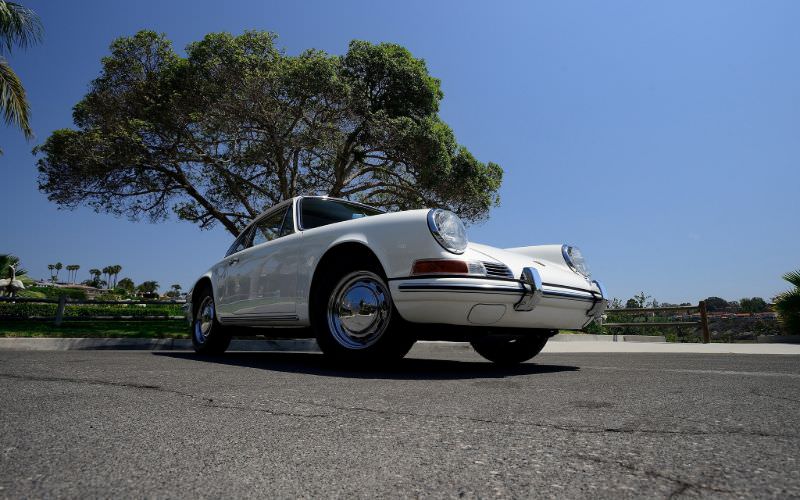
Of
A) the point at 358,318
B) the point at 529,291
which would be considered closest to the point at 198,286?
the point at 358,318

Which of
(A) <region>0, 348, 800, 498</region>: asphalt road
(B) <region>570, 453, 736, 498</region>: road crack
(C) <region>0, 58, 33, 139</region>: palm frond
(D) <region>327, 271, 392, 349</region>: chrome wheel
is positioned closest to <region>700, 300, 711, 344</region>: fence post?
(A) <region>0, 348, 800, 498</region>: asphalt road

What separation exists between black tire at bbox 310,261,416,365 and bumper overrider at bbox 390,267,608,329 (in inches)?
7.7

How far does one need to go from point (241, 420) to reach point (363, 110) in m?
16.7

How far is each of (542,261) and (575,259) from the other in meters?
0.50

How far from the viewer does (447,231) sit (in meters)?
3.60

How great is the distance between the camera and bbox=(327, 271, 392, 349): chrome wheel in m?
3.77

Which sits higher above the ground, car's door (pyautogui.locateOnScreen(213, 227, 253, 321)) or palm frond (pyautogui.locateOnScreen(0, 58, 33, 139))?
palm frond (pyautogui.locateOnScreen(0, 58, 33, 139))

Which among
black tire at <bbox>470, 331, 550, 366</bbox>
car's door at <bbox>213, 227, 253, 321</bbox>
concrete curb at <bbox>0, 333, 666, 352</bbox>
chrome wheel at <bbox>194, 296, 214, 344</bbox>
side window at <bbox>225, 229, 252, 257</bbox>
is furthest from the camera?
concrete curb at <bbox>0, 333, 666, 352</bbox>

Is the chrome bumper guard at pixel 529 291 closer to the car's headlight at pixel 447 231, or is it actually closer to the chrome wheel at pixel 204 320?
the car's headlight at pixel 447 231

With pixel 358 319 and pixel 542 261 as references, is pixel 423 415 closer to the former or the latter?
pixel 358 319

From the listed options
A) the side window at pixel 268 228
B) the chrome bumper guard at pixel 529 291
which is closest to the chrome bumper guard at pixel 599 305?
the chrome bumper guard at pixel 529 291

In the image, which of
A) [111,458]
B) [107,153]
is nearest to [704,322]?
[111,458]

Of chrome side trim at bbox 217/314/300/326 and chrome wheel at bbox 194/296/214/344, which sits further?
chrome wheel at bbox 194/296/214/344

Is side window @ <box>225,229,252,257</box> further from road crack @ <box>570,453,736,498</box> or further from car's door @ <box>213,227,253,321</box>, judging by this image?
road crack @ <box>570,453,736,498</box>
